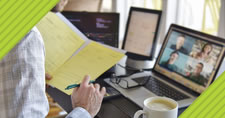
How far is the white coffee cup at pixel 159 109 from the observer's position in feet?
2.55

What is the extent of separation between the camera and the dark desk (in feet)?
3.15

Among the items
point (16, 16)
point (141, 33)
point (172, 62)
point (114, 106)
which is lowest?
point (114, 106)

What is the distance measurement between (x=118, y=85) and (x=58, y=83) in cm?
28

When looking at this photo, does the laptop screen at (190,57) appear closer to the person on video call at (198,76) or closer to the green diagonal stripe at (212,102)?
the person on video call at (198,76)

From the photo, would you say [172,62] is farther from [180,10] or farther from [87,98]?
[180,10]

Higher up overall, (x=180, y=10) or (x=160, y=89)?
(x=180, y=10)

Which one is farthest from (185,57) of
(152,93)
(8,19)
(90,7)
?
(90,7)

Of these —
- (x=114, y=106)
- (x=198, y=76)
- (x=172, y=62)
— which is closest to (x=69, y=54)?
(x=114, y=106)

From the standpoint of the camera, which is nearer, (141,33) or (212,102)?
(212,102)

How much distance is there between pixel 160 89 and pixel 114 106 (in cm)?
25

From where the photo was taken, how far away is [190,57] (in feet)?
3.78

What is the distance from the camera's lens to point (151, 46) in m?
1.43

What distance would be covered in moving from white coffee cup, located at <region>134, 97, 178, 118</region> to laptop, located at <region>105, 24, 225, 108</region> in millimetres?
168

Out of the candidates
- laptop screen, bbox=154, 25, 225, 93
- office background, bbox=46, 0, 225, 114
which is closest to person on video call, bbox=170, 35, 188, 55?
laptop screen, bbox=154, 25, 225, 93
